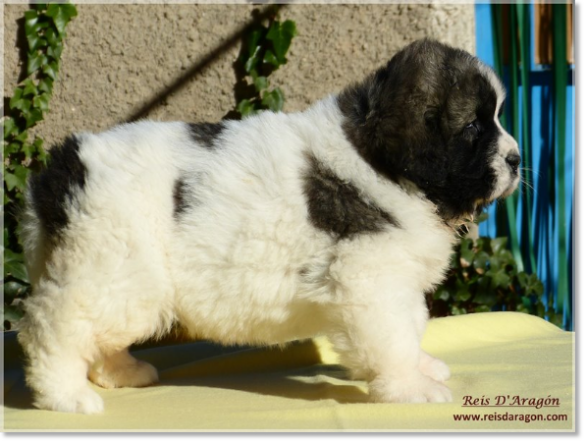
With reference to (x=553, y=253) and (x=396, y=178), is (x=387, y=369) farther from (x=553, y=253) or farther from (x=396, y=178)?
(x=553, y=253)

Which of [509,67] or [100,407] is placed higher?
[509,67]

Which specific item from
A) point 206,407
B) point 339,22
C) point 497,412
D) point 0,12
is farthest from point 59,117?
point 497,412

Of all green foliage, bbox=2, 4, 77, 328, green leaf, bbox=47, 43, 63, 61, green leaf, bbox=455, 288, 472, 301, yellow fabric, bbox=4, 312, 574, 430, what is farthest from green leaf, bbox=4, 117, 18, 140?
green leaf, bbox=455, 288, 472, 301

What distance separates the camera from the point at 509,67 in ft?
19.6

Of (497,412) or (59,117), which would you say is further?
(59,117)

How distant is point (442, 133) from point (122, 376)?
2103 millimetres

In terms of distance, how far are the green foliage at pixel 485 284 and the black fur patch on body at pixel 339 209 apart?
2645 millimetres

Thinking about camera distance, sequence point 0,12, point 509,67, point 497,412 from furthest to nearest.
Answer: point 509,67 < point 0,12 < point 497,412

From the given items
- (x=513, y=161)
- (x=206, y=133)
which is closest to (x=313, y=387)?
(x=206, y=133)

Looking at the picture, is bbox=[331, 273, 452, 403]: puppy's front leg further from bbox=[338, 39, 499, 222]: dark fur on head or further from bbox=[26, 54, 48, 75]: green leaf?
bbox=[26, 54, 48, 75]: green leaf

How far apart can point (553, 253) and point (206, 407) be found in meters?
3.82

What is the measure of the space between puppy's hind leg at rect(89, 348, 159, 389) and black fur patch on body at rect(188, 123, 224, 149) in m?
1.24

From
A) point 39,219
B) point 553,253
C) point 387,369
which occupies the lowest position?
point 553,253

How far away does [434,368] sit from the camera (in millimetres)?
3893
